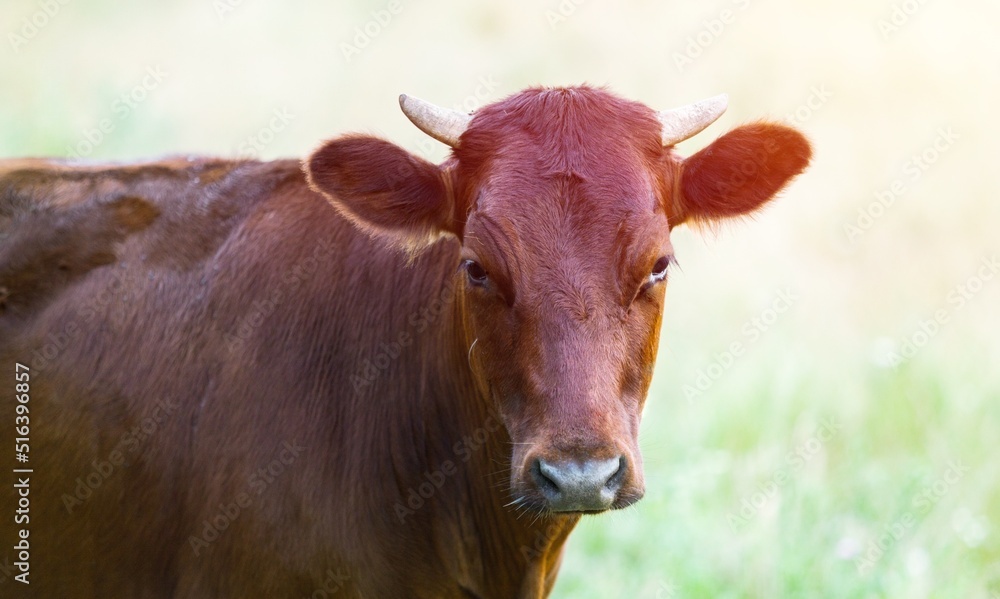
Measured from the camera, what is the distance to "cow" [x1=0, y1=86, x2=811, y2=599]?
154 inches

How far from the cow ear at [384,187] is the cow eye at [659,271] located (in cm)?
89

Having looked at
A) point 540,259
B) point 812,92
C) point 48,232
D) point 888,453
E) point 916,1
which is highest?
point 540,259

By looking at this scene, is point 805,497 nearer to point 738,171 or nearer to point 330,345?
point 738,171

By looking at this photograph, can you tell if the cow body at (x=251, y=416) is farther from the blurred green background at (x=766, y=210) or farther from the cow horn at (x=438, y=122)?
the blurred green background at (x=766, y=210)

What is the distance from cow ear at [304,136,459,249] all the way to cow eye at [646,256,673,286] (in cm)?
89

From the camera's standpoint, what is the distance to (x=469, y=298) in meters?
3.99

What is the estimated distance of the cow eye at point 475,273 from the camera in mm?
3883

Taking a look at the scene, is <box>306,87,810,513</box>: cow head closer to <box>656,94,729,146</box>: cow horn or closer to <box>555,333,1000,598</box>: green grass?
<box>656,94,729,146</box>: cow horn

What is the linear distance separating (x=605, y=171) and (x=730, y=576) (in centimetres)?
392

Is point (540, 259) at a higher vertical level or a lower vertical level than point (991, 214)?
higher

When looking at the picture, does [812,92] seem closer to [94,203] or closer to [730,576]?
[730,576]

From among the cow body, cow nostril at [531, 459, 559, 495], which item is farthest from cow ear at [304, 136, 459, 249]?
cow nostril at [531, 459, 559, 495]

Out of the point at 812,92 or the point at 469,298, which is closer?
the point at 469,298

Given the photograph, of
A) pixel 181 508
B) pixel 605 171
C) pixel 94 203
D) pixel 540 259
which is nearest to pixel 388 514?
pixel 181 508
